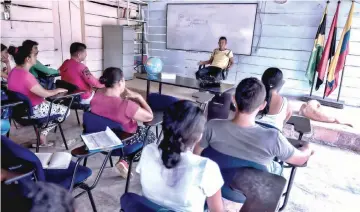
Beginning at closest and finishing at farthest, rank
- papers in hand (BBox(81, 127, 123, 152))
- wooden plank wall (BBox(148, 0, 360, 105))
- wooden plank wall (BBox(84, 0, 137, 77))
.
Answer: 1. papers in hand (BBox(81, 127, 123, 152))
2. wooden plank wall (BBox(148, 0, 360, 105))
3. wooden plank wall (BBox(84, 0, 137, 77))

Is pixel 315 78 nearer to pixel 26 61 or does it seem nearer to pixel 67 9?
pixel 26 61

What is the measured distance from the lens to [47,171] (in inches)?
57.4

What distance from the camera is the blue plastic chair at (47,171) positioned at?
114cm

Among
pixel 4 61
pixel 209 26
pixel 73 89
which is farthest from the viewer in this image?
pixel 209 26

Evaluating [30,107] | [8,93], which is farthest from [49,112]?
[8,93]

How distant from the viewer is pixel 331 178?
7.96 feet

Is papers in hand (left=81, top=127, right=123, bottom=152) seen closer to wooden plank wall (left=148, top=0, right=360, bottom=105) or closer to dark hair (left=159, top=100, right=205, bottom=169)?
dark hair (left=159, top=100, right=205, bottom=169)

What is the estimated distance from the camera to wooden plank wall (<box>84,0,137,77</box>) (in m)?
5.22

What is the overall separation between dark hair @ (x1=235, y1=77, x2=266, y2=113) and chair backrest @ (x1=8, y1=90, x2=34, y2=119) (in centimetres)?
177

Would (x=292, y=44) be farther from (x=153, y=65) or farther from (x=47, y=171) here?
(x=47, y=171)

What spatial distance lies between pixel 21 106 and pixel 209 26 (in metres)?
4.10

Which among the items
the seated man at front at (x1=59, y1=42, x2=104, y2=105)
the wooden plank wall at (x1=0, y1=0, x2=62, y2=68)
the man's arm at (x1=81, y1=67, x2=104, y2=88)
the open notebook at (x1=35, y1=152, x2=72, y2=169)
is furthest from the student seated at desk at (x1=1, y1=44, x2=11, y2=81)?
the open notebook at (x1=35, y1=152, x2=72, y2=169)

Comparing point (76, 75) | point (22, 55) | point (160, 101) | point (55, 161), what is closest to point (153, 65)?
point (76, 75)

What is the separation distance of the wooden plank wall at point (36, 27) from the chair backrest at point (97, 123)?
122 inches
